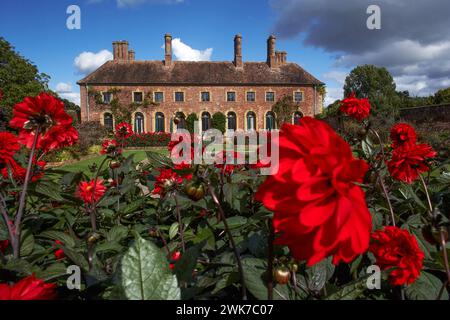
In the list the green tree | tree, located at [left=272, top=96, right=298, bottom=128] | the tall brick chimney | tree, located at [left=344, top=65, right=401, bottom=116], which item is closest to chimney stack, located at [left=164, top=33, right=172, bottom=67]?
the green tree

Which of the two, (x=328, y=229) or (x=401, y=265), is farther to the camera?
(x=401, y=265)

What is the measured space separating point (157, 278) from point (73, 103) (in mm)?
76911

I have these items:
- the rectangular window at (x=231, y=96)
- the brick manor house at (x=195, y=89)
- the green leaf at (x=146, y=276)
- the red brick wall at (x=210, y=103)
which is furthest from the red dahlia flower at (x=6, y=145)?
the rectangular window at (x=231, y=96)

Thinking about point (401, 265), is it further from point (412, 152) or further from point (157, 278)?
point (412, 152)

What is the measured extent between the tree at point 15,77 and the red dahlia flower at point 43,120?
2922 cm

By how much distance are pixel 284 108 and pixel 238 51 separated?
6195 millimetres

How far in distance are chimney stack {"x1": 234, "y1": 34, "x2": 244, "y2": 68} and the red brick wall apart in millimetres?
2323

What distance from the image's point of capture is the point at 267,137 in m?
1.75

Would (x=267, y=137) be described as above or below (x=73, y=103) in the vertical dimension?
below

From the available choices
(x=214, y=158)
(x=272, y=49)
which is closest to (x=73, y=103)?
(x=272, y=49)

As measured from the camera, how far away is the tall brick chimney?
90.3 feet

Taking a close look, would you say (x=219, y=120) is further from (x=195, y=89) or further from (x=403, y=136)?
(x=403, y=136)
